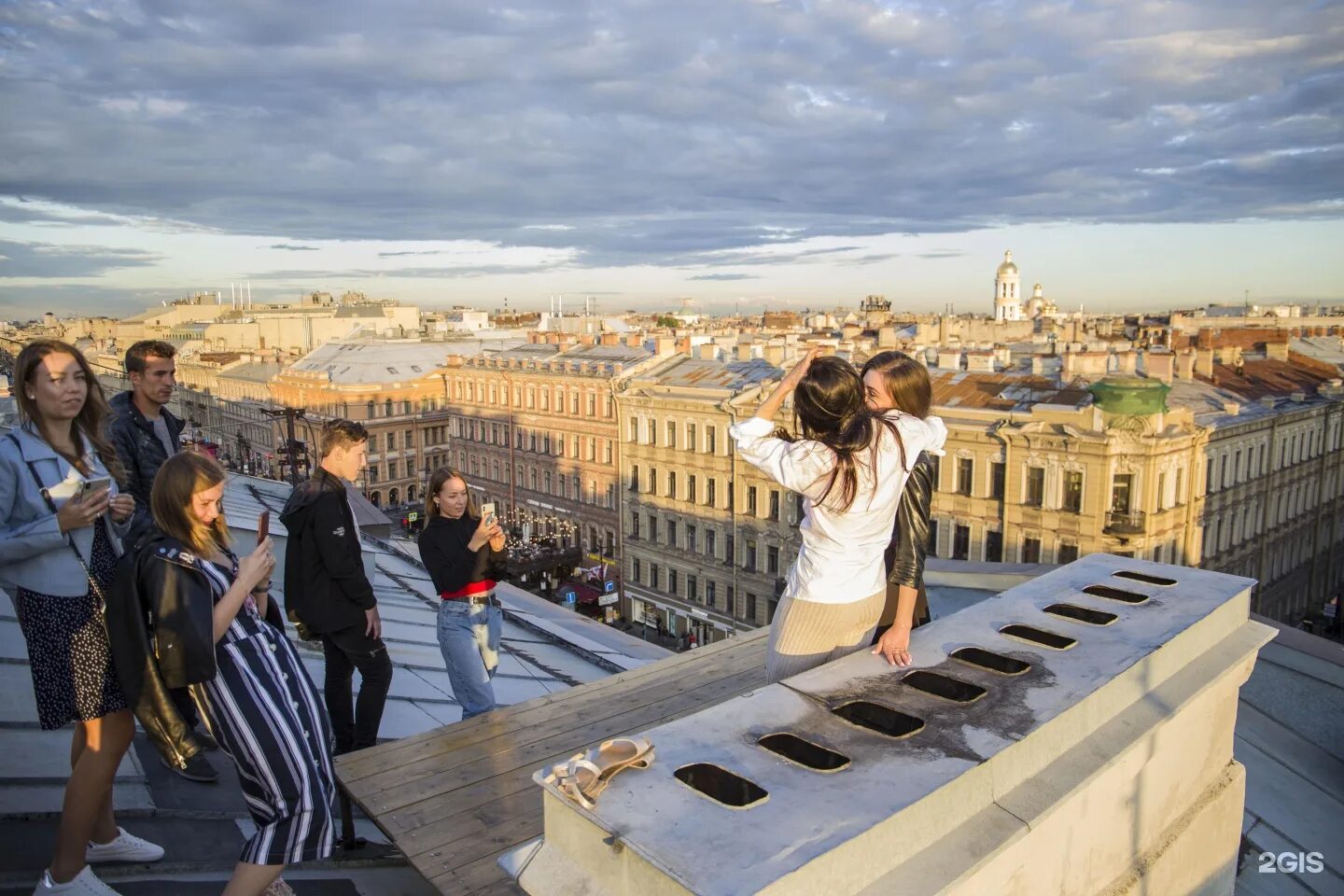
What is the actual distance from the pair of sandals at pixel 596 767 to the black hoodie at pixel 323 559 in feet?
8.27

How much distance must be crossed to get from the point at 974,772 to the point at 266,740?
99.5 inches

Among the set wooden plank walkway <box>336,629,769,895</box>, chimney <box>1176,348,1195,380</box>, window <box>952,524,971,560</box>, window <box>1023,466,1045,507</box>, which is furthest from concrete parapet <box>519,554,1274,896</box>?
chimney <box>1176,348,1195,380</box>

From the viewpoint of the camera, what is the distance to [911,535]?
4.37 meters

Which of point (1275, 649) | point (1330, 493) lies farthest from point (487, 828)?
point (1330, 493)

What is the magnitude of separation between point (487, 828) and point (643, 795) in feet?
4.89

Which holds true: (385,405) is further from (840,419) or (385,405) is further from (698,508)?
(840,419)

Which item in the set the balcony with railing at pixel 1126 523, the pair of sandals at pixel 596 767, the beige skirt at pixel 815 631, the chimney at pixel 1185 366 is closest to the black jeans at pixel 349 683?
the beige skirt at pixel 815 631

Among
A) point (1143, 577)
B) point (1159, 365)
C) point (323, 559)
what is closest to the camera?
point (323, 559)

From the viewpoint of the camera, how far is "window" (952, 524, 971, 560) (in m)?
27.1

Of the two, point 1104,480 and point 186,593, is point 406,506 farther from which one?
point 186,593

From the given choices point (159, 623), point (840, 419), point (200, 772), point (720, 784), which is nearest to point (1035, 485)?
point (840, 419)

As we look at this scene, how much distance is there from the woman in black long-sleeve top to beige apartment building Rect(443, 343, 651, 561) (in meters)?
32.7

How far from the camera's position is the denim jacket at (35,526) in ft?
11.9

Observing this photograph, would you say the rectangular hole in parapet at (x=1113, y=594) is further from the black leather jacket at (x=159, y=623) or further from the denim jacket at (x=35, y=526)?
the denim jacket at (x=35, y=526)
